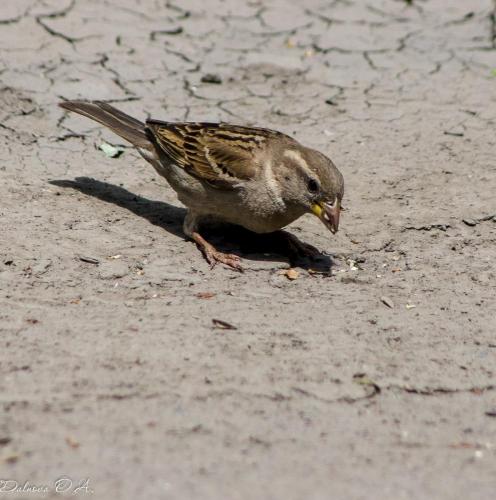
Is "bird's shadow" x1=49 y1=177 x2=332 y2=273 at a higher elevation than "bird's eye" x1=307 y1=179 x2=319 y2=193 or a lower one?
lower

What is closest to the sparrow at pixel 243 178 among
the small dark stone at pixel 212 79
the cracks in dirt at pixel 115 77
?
the cracks in dirt at pixel 115 77

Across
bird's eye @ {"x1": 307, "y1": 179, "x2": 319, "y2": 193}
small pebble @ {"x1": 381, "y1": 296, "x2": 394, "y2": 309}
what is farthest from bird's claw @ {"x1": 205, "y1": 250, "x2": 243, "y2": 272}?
small pebble @ {"x1": 381, "y1": 296, "x2": 394, "y2": 309}

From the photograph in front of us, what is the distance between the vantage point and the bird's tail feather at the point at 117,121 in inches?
238

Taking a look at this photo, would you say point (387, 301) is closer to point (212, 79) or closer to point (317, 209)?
point (317, 209)

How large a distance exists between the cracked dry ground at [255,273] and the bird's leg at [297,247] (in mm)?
84

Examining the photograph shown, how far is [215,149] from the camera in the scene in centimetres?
555

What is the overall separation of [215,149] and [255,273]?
816 mm

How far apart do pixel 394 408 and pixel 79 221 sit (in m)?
2.53

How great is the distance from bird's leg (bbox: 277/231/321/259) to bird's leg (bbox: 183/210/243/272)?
36cm

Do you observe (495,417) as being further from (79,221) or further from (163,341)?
(79,221)

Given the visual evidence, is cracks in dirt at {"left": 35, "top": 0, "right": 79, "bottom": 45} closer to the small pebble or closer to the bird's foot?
the bird's foot

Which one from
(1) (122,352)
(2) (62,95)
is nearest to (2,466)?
(1) (122,352)

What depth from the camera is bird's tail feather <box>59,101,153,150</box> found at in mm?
6055

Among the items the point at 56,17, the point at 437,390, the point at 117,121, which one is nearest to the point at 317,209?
the point at 437,390
